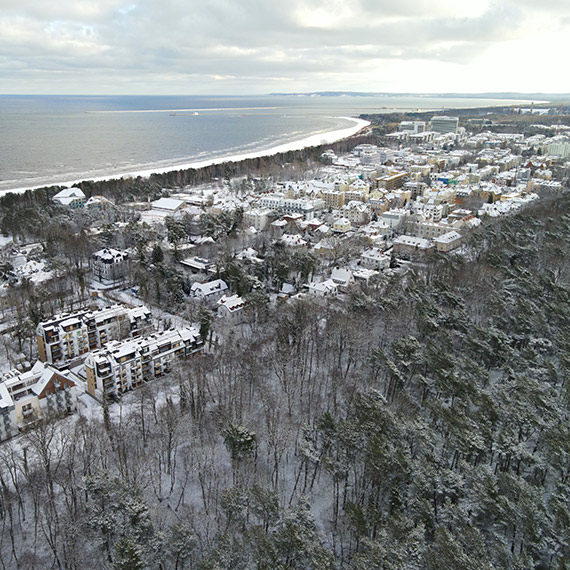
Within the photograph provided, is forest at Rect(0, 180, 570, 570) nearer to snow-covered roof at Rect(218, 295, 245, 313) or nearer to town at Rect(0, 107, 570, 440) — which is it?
town at Rect(0, 107, 570, 440)

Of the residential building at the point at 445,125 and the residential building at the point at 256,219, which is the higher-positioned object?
the residential building at the point at 445,125

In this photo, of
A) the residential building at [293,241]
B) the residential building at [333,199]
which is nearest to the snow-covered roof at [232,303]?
the residential building at [293,241]

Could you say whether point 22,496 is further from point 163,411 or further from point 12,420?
point 163,411

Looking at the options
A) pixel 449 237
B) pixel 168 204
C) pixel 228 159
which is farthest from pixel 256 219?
pixel 228 159

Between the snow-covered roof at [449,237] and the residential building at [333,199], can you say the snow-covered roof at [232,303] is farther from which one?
the residential building at [333,199]

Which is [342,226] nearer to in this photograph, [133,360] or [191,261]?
[191,261]

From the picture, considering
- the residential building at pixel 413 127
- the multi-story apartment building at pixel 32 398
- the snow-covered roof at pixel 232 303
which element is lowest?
the multi-story apartment building at pixel 32 398

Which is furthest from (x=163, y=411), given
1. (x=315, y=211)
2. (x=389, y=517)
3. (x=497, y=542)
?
(x=315, y=211)
